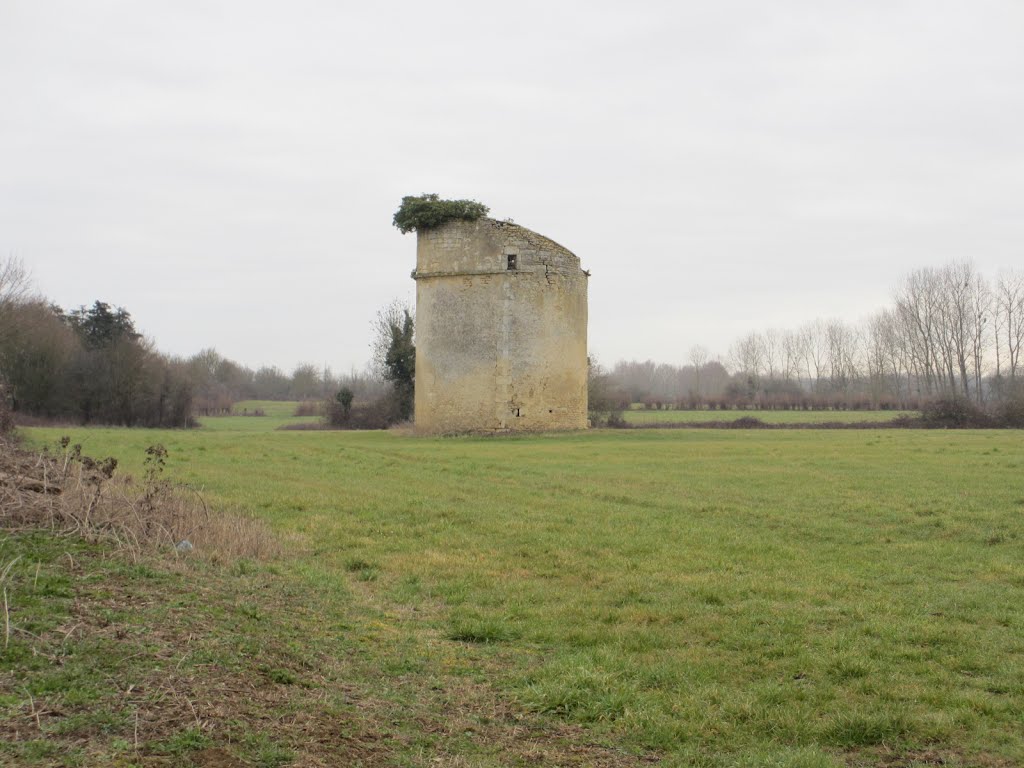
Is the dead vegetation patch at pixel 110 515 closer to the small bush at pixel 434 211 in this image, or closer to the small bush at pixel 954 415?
the small bush at pixel 434 211

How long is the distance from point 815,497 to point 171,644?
11.5m

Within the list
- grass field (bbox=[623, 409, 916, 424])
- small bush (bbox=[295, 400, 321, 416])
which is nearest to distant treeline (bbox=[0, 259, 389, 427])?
small bush (bbox=[295, 400, 321, 416])

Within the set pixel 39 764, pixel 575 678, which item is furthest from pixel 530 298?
pixel 39 764

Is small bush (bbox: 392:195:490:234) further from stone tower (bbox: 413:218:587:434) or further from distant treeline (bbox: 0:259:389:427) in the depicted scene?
distant treeline (bbox: 0:259:389:427)

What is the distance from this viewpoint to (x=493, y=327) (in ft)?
103

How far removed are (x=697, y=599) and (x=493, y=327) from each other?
934 inches

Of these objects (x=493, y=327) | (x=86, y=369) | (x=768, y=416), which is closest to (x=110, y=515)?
(x=493, y=327)

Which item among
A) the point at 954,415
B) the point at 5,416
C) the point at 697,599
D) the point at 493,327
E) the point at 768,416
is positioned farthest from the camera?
the point at 768,416

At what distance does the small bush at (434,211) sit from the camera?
103 feet

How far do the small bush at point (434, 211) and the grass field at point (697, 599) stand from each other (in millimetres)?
15563

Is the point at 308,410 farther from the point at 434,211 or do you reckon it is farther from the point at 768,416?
the point at 434,211

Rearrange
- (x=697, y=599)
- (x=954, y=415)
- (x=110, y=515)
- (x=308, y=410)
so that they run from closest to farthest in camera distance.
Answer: (x=697, y=599) < (x=110, y=515) < (x=954, y=415) < (x=308, y=410)

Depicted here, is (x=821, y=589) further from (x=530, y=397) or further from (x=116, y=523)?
(x=530, y=397)

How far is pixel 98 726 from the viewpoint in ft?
12.8
